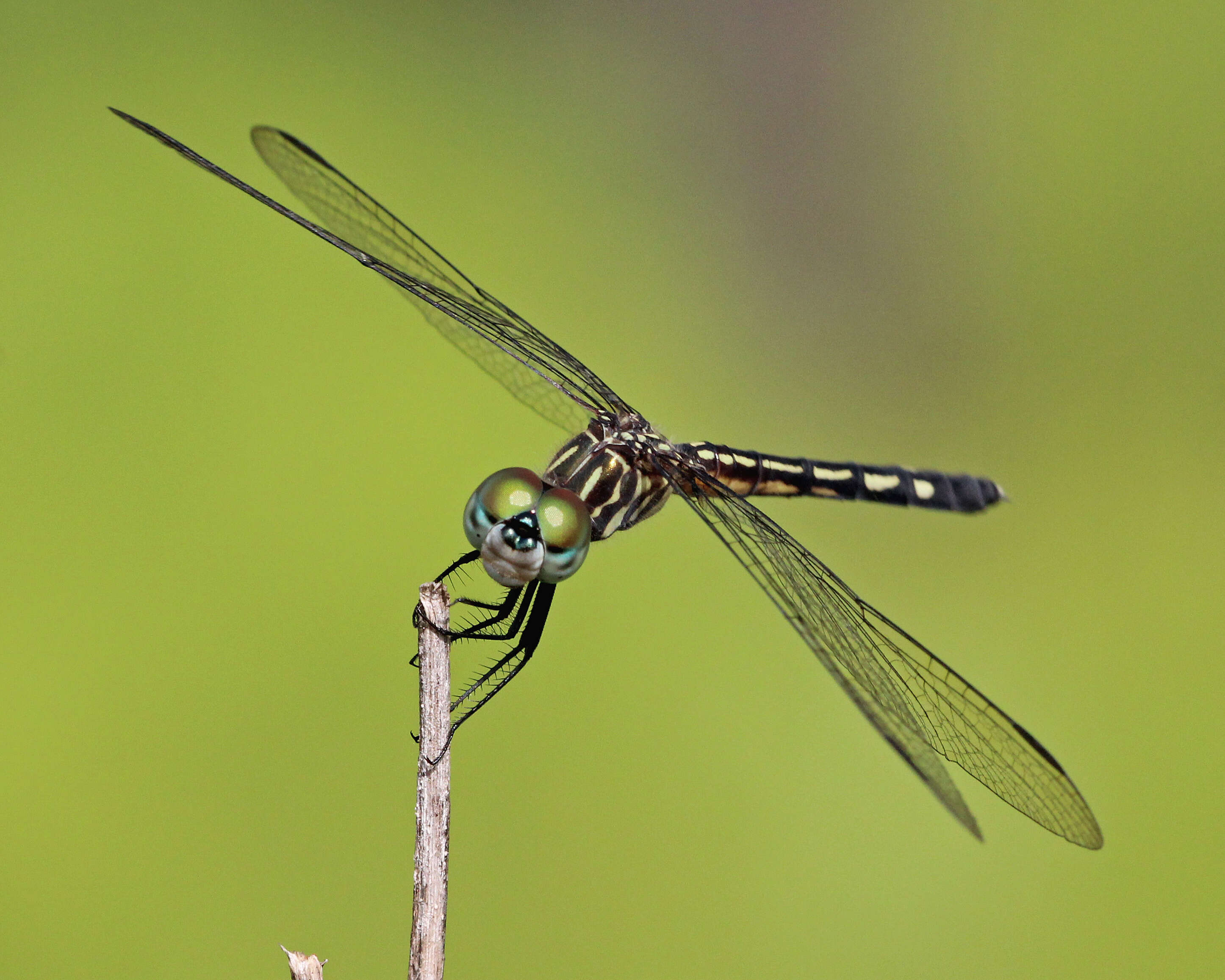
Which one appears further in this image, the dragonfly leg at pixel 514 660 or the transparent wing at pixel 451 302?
the transparent wing at pixel 451 302

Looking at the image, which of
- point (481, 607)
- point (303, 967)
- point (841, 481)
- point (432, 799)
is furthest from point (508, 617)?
point (841, 481)

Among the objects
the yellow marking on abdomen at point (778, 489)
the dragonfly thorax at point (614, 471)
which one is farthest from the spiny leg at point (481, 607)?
the yellow marking on abdomen at point (778, 489)

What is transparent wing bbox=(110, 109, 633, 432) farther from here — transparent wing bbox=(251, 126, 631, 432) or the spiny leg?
the spiny leg

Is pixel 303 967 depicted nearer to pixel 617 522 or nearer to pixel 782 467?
pixel 617 522

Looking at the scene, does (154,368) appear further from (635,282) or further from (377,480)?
(635,282)

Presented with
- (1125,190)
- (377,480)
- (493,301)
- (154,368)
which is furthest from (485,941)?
(1125,190)

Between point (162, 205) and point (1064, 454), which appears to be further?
point (1064, 454)

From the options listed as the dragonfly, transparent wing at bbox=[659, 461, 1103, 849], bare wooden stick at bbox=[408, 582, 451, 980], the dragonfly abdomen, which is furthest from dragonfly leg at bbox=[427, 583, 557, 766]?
the dragonfly abdomen

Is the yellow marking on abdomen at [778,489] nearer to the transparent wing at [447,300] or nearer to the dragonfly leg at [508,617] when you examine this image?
the transparent wing at [447,300]
